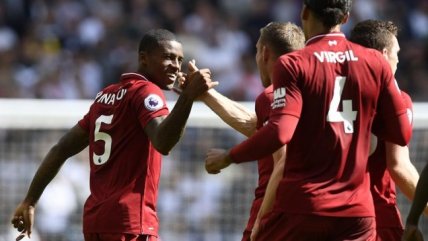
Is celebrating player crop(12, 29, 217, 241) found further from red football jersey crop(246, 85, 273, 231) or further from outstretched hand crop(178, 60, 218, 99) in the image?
red football jersey crop(246, 85, 273, 231)

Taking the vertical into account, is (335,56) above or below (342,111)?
above

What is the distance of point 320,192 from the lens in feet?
19.6

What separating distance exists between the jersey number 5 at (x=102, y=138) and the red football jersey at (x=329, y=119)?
1.26 meters

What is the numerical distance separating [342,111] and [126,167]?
1.48m

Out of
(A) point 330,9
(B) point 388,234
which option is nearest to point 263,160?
(B) point 388,234

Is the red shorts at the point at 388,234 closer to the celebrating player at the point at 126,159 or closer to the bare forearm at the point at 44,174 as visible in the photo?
the celebrating player at the point at 126,159

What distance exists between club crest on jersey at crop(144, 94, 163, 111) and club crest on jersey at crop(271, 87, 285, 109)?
104 cm

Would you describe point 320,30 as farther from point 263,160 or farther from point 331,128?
point 263,160

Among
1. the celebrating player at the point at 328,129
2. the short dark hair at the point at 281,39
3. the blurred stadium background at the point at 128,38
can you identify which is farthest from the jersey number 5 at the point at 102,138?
the blurred stadium background at the point at 128,38

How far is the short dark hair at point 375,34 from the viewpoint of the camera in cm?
685

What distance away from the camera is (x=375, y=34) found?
6.87 metres

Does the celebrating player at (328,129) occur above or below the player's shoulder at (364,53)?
below

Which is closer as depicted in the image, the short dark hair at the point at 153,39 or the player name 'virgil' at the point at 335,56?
the player name 'virgil' at the point at 335,56

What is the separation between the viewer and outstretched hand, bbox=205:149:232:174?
5926 millimetres
